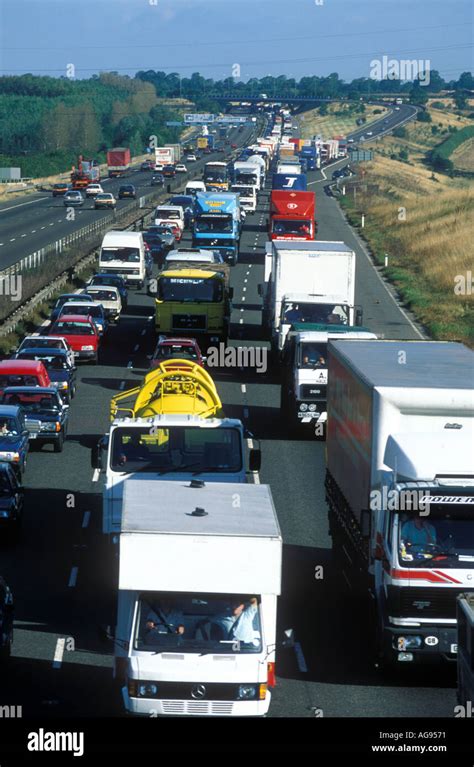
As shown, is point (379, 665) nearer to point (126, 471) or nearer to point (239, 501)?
point (239, 501)

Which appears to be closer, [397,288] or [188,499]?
[188,499]

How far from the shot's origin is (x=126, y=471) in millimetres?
21109

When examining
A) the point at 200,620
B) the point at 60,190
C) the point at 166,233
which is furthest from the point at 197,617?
the point at 60,190

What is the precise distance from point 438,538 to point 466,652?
2.78 meters

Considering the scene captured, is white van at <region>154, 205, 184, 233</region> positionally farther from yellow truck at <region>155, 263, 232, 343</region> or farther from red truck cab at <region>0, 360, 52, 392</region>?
red truck cab at <region>0, 360, 52, 392</region>

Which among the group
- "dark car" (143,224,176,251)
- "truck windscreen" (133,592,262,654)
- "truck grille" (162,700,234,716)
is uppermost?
"truck windscreen" (133,592,262,654)

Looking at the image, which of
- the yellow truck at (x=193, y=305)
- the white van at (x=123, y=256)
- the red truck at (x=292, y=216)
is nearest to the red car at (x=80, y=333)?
the yellow truck at (x=193, y=305)

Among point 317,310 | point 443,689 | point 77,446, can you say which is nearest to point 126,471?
point 443,689

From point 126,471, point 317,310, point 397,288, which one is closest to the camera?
point 126,471

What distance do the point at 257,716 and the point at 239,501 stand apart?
9.03 ft

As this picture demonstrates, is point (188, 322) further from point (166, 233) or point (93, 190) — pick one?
point (93, 190)

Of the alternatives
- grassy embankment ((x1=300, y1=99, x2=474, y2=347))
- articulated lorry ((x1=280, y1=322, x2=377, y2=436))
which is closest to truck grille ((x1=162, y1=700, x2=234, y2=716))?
articulated lorry ((x1=280, y1=322, x2=377, y2=436))

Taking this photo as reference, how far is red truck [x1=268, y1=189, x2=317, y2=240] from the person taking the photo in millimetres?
69000

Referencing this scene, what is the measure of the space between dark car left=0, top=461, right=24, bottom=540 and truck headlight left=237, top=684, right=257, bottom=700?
10470 mm
